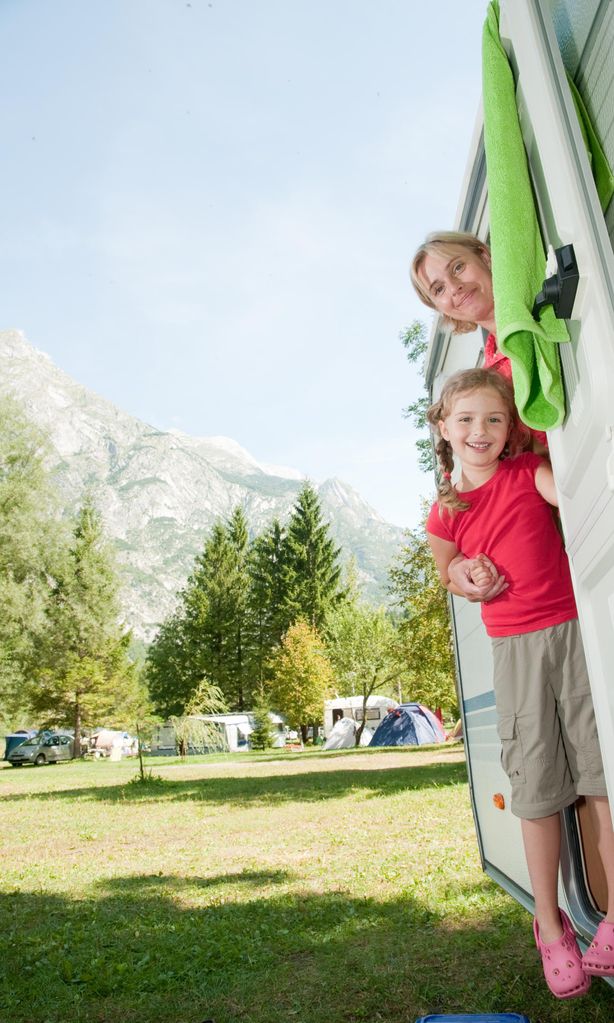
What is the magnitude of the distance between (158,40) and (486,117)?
3.63 metres

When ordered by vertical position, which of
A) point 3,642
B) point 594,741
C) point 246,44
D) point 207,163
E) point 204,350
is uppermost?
point 204,350

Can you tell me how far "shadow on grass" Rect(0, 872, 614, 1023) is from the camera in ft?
7.58

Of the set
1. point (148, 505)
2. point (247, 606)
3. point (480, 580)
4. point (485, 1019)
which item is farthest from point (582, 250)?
point (148, 505)

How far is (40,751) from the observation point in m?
20.7

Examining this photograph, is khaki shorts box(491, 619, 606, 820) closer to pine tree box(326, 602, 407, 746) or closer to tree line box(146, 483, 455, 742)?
pine tree box(326, 602, 407, 746)

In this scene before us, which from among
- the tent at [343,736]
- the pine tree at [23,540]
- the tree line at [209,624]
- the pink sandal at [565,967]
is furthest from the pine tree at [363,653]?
the pink sandal at [565,967]

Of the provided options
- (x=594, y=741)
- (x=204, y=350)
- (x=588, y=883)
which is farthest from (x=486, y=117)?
(x=204, y=350)

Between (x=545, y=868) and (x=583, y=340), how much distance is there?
1.15 metres

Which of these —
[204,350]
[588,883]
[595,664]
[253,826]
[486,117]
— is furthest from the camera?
[204,350]

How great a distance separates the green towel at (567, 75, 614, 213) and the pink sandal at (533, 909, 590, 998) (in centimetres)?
140

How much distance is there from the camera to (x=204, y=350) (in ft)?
151

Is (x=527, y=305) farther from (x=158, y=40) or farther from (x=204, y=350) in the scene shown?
(x=204, y=350)

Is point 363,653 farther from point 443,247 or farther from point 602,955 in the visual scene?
point 602,955

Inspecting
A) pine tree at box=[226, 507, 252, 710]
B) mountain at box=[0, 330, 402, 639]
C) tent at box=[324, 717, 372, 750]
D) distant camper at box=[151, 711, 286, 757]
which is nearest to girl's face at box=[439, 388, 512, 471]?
tent at box=[324, 717, 372, 750]
